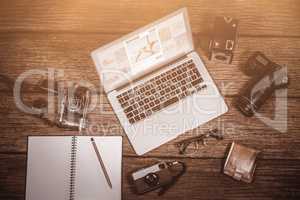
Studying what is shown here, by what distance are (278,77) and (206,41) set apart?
0.26 metres

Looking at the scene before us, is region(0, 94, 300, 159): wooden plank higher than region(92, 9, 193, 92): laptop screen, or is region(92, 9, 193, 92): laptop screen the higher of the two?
region(92, 9, 193, 92): laptop screen

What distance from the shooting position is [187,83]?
4.75 ft

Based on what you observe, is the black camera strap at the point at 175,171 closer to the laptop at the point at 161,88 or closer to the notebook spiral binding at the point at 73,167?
the laptop at the point at 161,88

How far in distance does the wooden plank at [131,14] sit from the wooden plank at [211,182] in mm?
441

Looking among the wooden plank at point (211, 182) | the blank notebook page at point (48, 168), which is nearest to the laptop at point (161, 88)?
the wooden plank at point (211, 182)

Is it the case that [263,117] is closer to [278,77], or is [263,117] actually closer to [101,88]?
[278,77]

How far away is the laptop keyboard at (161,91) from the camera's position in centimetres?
143

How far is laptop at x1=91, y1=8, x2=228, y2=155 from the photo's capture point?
4.66 feet

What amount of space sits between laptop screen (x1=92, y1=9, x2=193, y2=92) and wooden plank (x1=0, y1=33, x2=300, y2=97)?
47mm

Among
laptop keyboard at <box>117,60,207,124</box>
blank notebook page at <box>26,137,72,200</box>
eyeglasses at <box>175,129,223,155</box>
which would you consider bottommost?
blank notebook page at <box>26,137,72,200</box>

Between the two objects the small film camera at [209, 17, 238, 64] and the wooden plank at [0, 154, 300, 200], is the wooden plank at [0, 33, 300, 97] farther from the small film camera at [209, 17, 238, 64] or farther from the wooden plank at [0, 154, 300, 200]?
the wooden plank at [0, 154, 300, 200]

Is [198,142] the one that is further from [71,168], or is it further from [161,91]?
[71,168]

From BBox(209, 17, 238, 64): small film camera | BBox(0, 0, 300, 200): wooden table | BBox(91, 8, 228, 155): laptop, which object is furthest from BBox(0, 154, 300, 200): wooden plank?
BBox(209, 17, 238, 64): small film camera

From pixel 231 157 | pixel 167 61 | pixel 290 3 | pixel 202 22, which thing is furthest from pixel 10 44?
pixel 290 3
